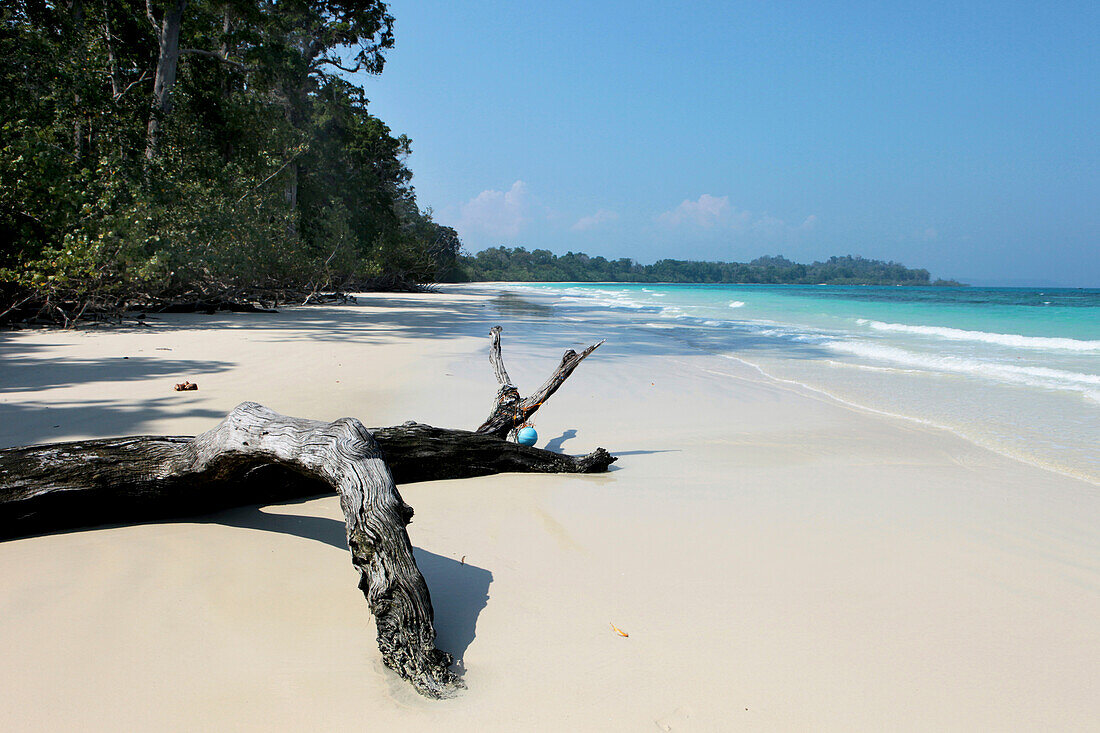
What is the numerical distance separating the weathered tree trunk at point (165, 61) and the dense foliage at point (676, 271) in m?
111

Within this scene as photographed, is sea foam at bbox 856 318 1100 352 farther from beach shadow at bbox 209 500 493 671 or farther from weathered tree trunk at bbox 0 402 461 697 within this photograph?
weathered tree trunk at bbox 0 402 461 697

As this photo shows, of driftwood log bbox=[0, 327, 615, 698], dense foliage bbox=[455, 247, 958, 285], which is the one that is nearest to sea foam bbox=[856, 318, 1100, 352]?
driftwood log bbox=[0, 327, 615, 698]

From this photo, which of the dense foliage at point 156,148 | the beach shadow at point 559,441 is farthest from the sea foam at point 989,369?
the dense foliage at point 156,148

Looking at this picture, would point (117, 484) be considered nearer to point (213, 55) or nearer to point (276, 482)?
point (276, 482)

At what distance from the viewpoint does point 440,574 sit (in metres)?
2.69

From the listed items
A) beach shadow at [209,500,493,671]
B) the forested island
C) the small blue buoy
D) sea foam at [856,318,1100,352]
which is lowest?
beach shadow at [209,500,493,671]

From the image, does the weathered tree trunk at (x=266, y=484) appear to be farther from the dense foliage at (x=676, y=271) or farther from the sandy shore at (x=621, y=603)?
the dense foliage at (x=676, y=271)

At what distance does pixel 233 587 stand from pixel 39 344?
29.9 feet

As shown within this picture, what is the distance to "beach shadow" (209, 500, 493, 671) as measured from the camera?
224 centimetres

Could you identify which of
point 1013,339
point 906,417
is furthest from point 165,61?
point 1013,339

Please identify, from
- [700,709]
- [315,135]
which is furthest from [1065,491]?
[315,135]

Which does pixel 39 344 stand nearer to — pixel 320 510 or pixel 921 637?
pixel 320 510

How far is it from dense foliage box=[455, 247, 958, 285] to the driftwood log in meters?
125

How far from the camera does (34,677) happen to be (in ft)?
6.14
